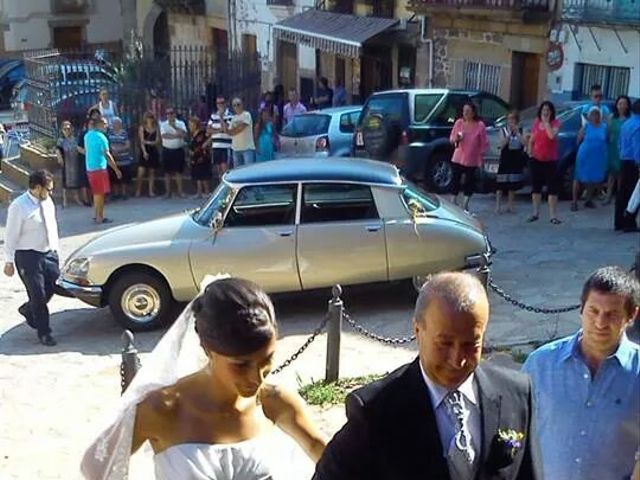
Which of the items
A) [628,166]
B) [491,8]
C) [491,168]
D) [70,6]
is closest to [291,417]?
[628,166]

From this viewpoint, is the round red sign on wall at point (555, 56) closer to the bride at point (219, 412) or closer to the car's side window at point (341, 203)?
the car's side window at point (341, 203)

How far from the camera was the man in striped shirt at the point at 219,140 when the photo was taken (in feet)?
55.4

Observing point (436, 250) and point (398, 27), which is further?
point (398, 27)

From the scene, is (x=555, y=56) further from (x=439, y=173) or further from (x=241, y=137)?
(x=241, y=137)

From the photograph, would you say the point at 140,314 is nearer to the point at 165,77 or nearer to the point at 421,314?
the point at 421,314

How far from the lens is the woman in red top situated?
514 inches

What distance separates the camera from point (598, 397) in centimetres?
361

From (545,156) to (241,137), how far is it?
549cm

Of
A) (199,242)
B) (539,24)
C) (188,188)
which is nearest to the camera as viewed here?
(199,242)

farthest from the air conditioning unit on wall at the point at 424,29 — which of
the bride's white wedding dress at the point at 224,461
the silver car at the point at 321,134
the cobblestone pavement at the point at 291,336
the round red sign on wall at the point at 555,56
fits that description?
the bride's white wedding dress at the point at 224,461

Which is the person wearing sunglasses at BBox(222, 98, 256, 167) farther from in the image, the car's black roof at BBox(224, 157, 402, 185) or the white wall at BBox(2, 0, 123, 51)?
the white wall at BBox(2, 0, 123, 51)

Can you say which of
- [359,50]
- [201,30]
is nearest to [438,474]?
[359,50]

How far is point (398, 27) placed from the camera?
24.6 meters

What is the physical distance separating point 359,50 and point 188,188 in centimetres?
804
